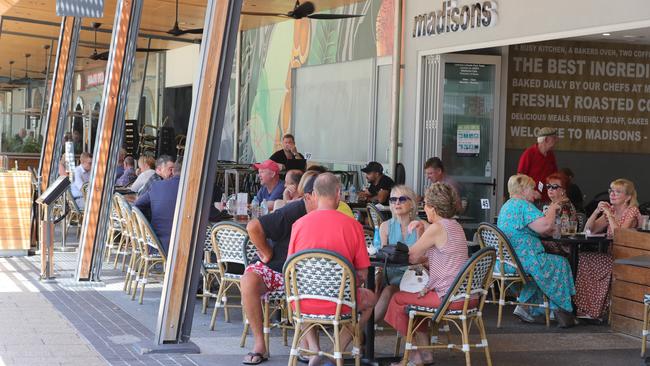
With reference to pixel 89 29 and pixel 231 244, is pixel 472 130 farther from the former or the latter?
pixel 89 29

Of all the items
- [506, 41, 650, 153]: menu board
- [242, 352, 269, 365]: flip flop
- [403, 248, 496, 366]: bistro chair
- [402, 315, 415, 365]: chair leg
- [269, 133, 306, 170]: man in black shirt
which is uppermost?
[506, 41, 650, 153]: menu board

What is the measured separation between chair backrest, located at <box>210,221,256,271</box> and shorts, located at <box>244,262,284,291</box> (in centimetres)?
58

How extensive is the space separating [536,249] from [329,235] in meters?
2.97

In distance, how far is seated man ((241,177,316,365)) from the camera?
255 inches

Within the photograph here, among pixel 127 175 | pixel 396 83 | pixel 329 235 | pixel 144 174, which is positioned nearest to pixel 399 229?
pixel 329 235

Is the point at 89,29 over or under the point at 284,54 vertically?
over

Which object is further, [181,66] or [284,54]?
[181,66]

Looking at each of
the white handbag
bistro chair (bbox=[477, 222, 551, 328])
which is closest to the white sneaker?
bistro chair (bbox=[477, 222, 551, 328])

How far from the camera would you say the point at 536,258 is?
8.27 metres

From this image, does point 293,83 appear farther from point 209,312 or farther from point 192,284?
point 192,284

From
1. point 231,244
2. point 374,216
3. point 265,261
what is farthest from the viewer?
point 374,216

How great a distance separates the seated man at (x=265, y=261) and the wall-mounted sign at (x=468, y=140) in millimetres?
6626

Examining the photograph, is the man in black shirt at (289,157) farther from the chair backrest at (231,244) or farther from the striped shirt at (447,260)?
the striped shirt at (447,260)

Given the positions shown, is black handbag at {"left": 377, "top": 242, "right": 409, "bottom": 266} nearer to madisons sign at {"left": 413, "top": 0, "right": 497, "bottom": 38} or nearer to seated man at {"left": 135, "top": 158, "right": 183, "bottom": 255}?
seated man at {"left": 135, "top": 158, "right": 183, "bottom": 255}
